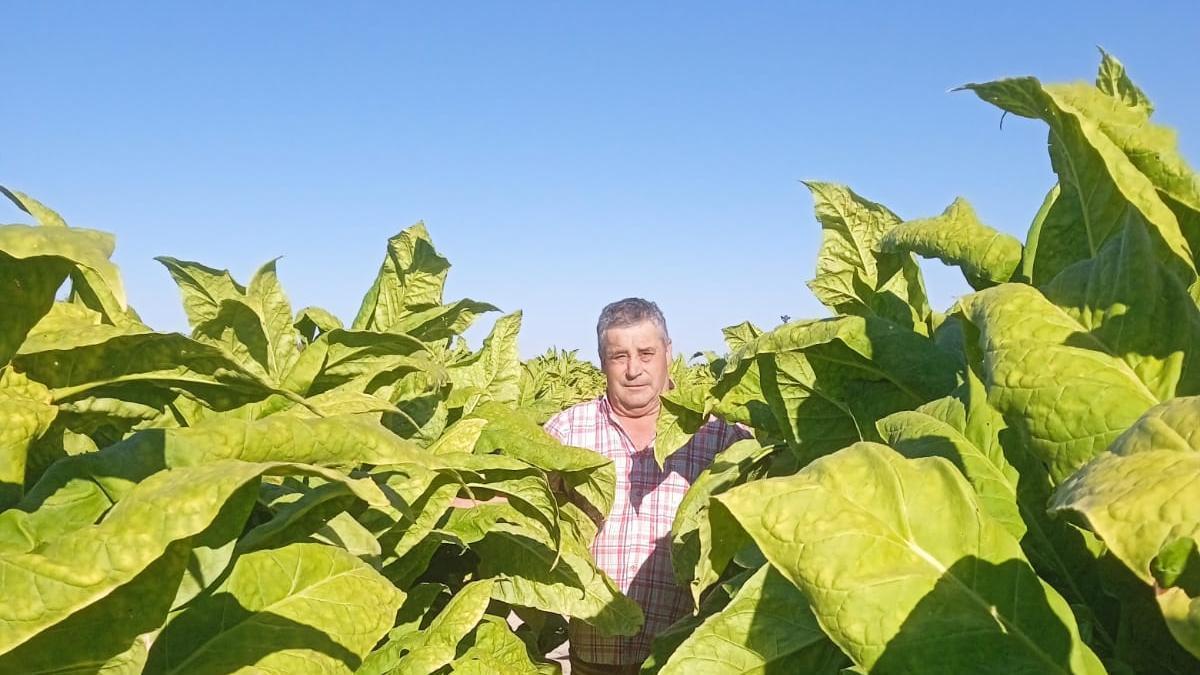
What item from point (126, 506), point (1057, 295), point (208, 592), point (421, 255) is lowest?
point (208, 592)

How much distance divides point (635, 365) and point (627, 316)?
34 centimetres

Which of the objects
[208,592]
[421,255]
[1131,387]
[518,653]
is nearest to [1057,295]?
[1131,387]

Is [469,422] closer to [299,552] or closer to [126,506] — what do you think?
[299,552]

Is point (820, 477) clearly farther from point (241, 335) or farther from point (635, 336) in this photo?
point (635, 336)

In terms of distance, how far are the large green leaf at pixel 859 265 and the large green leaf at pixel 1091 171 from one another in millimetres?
589

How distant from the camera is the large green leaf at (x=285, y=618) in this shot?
1.52m

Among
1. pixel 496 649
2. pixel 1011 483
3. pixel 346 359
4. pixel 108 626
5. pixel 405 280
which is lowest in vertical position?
pixel 496 649

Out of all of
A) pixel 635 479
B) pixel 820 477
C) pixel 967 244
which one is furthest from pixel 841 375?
pixel 635 479

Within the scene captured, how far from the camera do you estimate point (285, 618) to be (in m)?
1.59

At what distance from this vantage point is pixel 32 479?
1.54m

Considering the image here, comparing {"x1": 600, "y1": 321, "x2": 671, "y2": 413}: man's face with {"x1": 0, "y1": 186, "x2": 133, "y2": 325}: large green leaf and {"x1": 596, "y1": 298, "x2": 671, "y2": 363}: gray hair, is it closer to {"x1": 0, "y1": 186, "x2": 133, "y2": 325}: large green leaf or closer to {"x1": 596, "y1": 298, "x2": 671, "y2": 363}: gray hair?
{"x1": 596, "y1": 298, "x2": 671, "y2": 363}: gray hair

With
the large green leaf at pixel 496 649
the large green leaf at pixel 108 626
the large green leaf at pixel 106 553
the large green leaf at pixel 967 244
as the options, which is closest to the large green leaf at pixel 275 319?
the large green leaf at pixel 496 649

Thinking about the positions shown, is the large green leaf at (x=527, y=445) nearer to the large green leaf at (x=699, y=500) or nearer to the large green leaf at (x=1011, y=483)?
the large green leaf at (x=699, y=500)

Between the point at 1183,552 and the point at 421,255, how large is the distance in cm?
226
